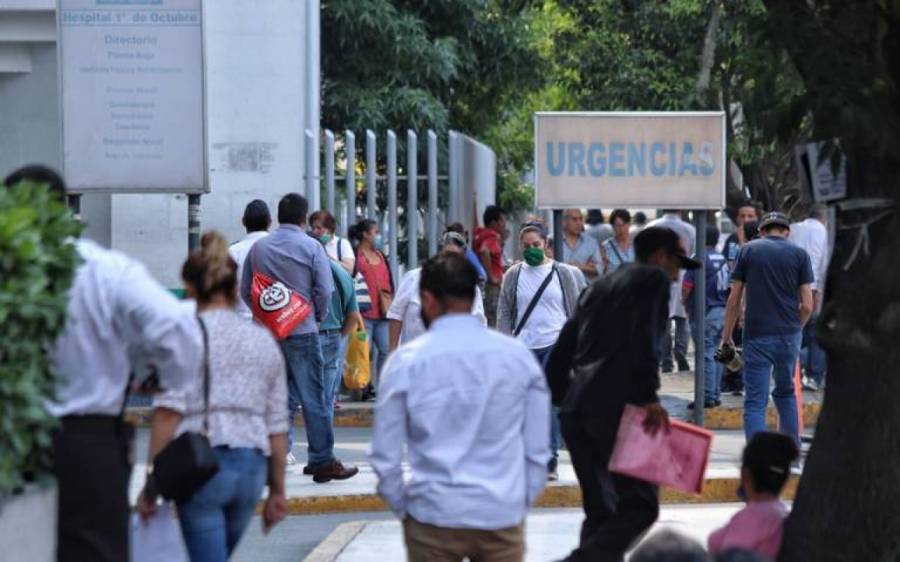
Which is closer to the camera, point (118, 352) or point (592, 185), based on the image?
point (118, 352)

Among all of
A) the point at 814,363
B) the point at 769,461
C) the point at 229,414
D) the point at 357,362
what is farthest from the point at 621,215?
the point at 229,414

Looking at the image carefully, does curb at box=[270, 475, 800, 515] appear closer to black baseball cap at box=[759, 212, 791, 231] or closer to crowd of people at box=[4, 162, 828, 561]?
black baseball cap at box=[759, 212, 791, 231]

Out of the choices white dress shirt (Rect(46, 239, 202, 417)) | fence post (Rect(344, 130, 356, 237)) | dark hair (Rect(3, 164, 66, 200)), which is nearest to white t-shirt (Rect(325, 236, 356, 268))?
fence post (Rect(344, 130, 356, 237))

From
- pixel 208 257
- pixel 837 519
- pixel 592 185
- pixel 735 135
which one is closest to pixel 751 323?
pixel 592 185

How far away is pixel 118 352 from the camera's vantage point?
6.43 metres

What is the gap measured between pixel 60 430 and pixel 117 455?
0.21 meters

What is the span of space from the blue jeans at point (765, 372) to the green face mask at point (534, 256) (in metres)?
1.45

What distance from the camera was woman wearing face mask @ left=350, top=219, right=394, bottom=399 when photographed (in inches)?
660

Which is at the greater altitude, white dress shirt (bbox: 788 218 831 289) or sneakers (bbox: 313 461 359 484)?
white dress shirt (bbox: 788 218 831 289)

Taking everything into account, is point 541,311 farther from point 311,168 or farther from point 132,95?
point 311,168

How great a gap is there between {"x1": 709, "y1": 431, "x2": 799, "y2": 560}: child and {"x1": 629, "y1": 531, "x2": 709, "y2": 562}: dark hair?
3.13 feet

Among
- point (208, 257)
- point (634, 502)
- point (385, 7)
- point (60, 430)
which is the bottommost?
point (634, 502)

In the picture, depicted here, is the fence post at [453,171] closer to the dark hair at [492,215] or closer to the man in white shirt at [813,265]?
the dark hair at [492,215]

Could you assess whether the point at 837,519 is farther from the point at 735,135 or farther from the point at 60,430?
the point at 735,135
